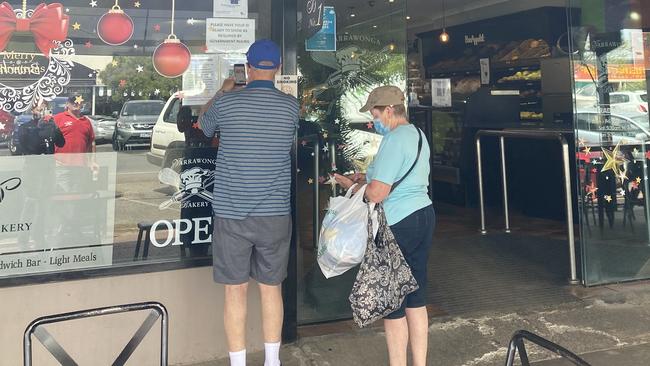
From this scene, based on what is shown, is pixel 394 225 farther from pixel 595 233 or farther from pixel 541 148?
pixel 541 148

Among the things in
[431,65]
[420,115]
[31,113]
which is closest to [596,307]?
[31,113]

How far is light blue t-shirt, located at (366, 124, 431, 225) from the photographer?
287 centimetres

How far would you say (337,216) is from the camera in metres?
2.99

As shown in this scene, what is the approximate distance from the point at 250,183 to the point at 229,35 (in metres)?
1.12

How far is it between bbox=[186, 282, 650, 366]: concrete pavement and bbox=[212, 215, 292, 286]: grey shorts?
2.64ft

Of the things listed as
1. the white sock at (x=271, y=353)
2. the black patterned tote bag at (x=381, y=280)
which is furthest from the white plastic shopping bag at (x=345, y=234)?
the white sock at (x=271, y=353)

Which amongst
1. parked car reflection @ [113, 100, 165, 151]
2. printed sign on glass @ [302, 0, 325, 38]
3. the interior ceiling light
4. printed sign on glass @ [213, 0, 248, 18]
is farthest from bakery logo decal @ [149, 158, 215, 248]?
the interior ceiling light

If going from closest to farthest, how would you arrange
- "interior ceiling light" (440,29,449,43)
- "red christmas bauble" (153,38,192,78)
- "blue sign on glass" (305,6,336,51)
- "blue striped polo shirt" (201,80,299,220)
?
"blue striped polo shirt" (201,80,299,220)
"red christmas bauble" (153,38,192,78)
"blue sign on glass" (305,6,336,51)
"interior ceiling light" (440,29,449,43)

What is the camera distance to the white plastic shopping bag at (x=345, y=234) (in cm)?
292

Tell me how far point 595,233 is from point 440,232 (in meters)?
2.25

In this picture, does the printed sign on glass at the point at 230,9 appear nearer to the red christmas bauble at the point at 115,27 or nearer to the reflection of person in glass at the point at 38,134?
the red christmas bauble at the point at 115,27

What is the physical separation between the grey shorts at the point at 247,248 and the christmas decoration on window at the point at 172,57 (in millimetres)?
1034

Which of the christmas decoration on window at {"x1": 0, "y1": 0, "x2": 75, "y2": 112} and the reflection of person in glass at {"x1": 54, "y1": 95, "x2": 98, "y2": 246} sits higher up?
the christmas decoration on window at {"x1": 0, "y1": 0, "x2": 75, "y2": 112}

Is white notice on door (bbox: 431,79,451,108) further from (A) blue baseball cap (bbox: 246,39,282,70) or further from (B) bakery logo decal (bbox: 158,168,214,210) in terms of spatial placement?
(A) blue baseball cap (bbox: 246,39,282,70)
